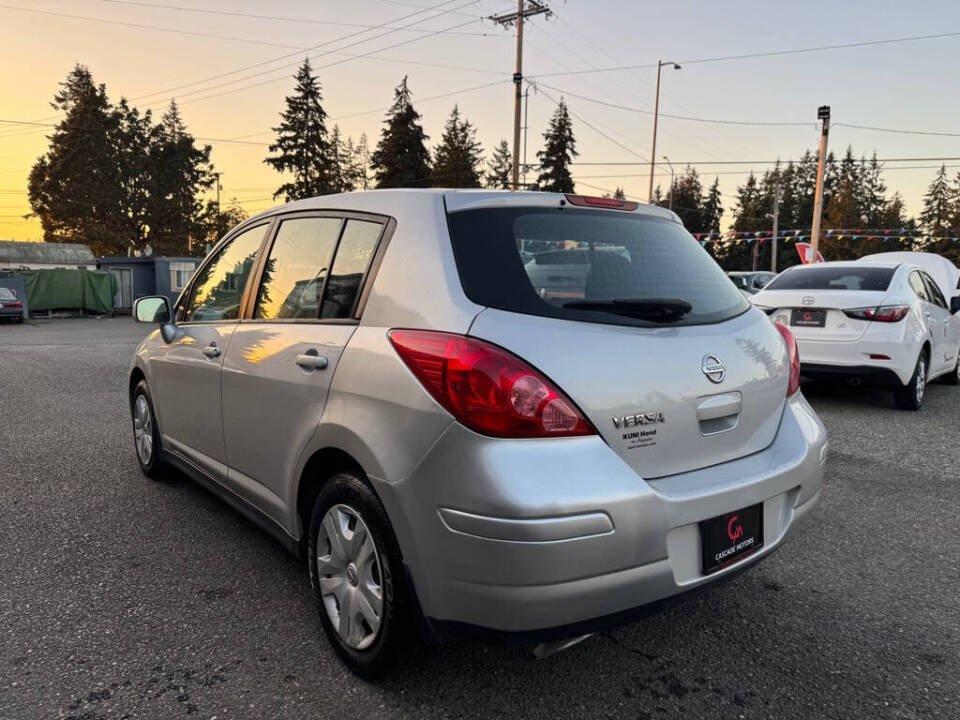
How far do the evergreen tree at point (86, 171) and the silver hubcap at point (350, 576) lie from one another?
63.1 m

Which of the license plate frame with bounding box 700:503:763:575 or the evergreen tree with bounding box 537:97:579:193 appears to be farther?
the evergreen tree with bounding box 537:97:579:193

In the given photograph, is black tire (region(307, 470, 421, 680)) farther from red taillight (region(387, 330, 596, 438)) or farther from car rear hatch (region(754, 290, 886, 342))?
car rear hatch (region(754, 290, 886, 342))

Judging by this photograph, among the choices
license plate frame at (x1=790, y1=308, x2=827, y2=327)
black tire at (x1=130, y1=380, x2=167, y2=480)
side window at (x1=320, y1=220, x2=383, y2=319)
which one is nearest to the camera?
side window at (x1=320, y1=220, x2=383, y2=319)

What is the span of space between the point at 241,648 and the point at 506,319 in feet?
5.35

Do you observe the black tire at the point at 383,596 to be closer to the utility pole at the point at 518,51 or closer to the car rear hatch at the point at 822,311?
the car rear hatch at the point at 822,311

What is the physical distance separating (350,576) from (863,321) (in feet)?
21.0

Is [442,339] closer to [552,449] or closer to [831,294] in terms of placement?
[552,449]

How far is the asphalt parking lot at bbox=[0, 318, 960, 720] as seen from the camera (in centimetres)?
228

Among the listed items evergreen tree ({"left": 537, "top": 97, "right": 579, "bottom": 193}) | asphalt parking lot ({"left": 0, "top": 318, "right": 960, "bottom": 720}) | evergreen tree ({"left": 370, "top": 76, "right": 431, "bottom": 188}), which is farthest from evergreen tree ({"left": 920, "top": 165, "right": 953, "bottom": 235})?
asphalt parking lot ({"left": 0, "top": 318, "right": 960, "bottom": 720})

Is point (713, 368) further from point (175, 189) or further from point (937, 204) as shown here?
point (937, 204)

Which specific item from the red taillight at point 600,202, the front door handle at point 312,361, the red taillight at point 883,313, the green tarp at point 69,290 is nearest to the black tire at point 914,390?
the red taillight at point 883,313

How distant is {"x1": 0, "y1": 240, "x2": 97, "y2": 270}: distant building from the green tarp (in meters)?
22.1

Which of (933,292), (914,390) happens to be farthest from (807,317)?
(933,292)

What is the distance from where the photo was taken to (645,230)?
2740mm
